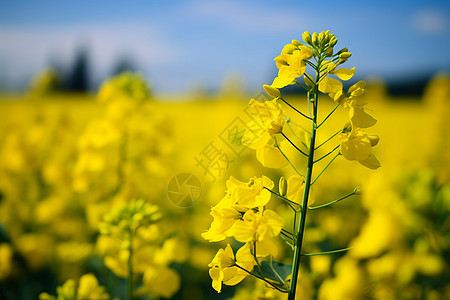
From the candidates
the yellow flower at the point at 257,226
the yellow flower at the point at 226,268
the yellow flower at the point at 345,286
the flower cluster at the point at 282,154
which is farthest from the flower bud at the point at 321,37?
the yellow flower at the point at 345,286

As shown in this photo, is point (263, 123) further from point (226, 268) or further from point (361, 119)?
point (226, 268)

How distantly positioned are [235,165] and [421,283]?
1.73 metres

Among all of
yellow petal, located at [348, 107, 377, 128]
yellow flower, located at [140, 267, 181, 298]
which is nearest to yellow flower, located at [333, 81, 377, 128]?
yellow petal, located at [348, 107, 377, 128]

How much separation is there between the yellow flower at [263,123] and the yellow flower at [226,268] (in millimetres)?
263

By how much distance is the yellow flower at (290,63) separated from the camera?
86 cm

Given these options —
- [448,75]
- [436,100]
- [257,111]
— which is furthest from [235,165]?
[448,75]

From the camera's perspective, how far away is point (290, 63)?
0.88 m

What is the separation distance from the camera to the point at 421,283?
1991 millimetres

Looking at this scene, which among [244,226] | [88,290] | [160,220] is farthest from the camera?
[160,220]

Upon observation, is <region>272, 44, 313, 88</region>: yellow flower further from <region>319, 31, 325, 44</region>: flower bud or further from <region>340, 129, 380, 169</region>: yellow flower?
<region>340, 129, 380, 169</region>: yellow flower

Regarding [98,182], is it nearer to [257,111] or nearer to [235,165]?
[235,165]

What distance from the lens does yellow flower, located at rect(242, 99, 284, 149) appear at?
0.88 metres

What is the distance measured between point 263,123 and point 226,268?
361 millimetres

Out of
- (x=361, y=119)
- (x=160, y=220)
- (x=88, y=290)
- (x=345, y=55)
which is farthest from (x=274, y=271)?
(x=160, y=220)
